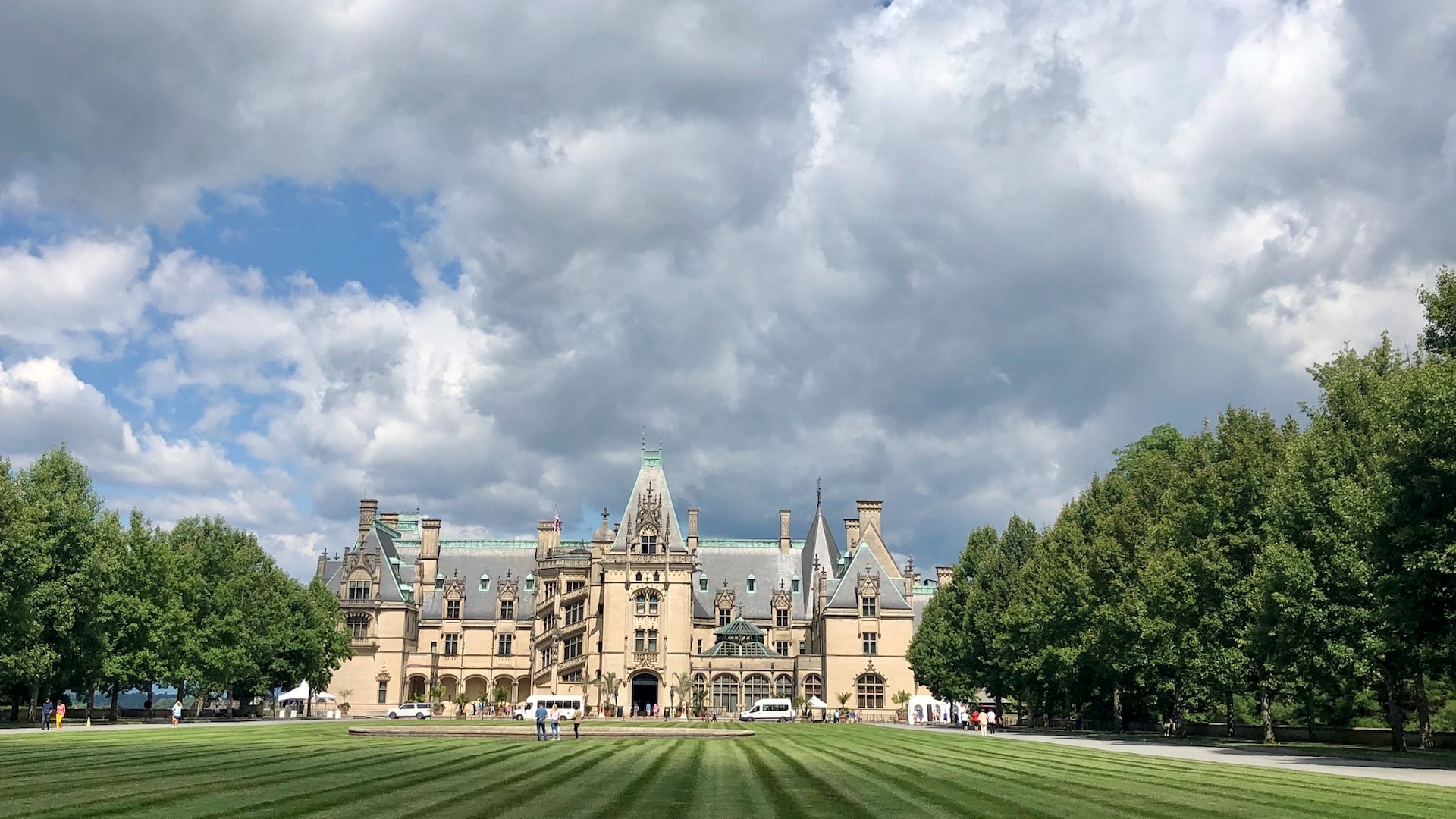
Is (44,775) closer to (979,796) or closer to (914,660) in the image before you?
(979,796)

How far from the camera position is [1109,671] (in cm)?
6147

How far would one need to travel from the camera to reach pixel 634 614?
10194cm

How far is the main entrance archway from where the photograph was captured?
101 m

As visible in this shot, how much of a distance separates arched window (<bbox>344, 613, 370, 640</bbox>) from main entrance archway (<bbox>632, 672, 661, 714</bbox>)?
91.0ft

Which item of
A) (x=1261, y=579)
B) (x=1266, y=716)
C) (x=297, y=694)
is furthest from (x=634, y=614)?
(x=1261, y=579)

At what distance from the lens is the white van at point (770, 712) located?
91062mm

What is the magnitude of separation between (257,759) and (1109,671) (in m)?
46.3

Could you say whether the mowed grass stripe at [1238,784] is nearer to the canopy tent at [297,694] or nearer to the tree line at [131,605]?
the tree line at [131,605]

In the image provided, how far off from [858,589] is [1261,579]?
62.5 metres

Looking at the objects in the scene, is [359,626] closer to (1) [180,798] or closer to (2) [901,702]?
(2) [901,702]

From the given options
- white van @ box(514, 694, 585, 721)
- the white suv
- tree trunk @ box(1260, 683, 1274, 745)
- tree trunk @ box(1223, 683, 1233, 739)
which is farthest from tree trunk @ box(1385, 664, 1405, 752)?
the white suv

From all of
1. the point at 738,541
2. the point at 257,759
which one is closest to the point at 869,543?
the point at 738,541

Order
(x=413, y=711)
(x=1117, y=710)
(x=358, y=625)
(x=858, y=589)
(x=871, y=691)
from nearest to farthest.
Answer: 1. (x=1117, y=710)
2. (x=413, y=711)
3. (x=871, y=691)
4. (x=858, y=589)
5. (x=358, y=625)

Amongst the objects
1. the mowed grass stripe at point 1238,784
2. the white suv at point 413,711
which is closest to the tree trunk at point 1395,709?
the mowed grass stripe at point 1238,784
